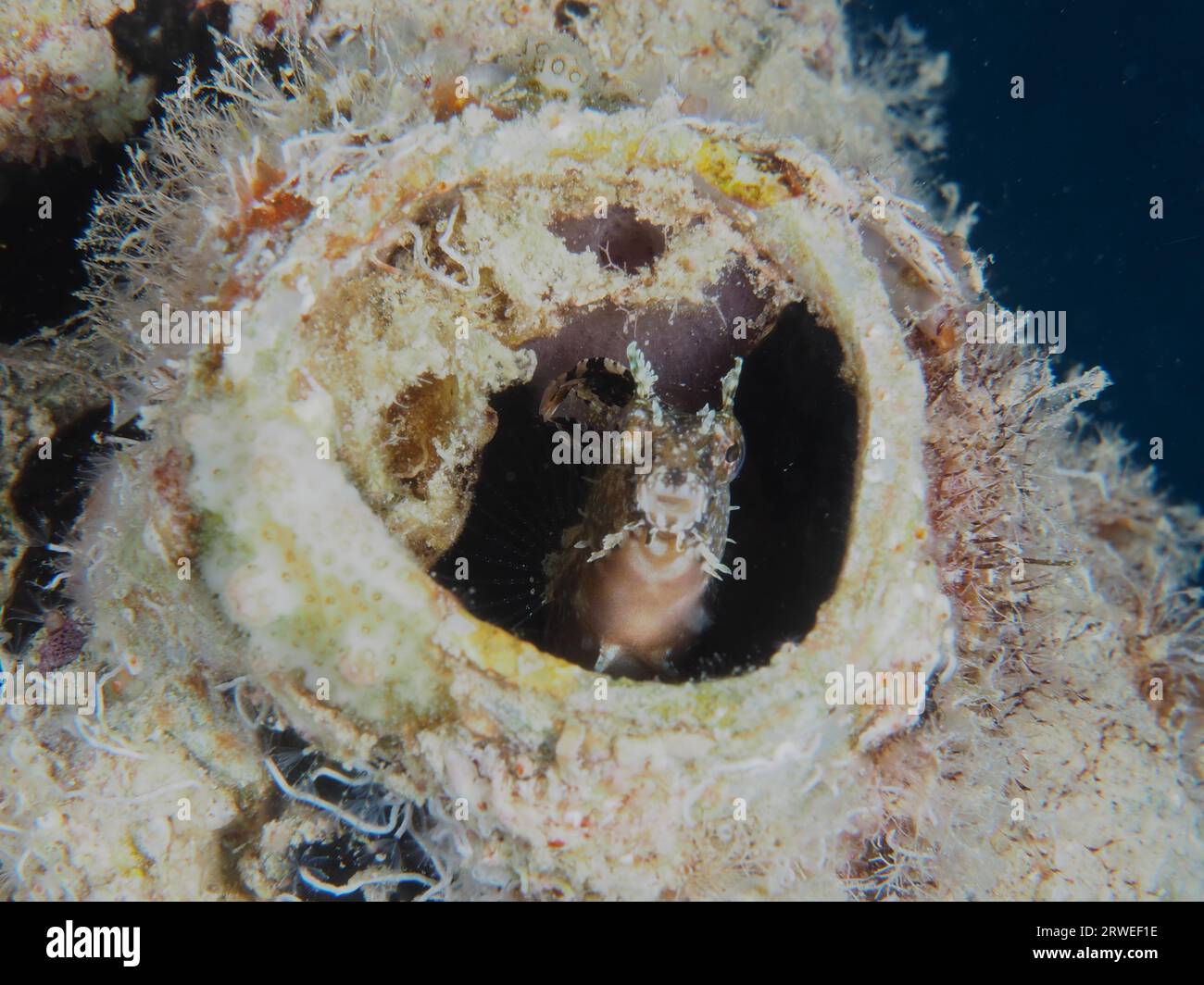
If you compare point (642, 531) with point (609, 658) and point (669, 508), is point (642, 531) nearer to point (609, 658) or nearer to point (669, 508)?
point (669, 508)

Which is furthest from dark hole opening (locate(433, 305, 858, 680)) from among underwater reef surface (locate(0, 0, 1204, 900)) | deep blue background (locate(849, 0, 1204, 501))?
deep blue background (locate(849, 0, 1204, 501))

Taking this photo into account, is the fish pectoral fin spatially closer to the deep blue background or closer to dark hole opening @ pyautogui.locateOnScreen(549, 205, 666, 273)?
dark hole opening @ pyautogui.locateOnScreen(549, 205, 666, 273)

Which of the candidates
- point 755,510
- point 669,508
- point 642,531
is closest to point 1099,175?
point 755,510

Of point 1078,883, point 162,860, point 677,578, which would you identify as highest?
point 677,578
